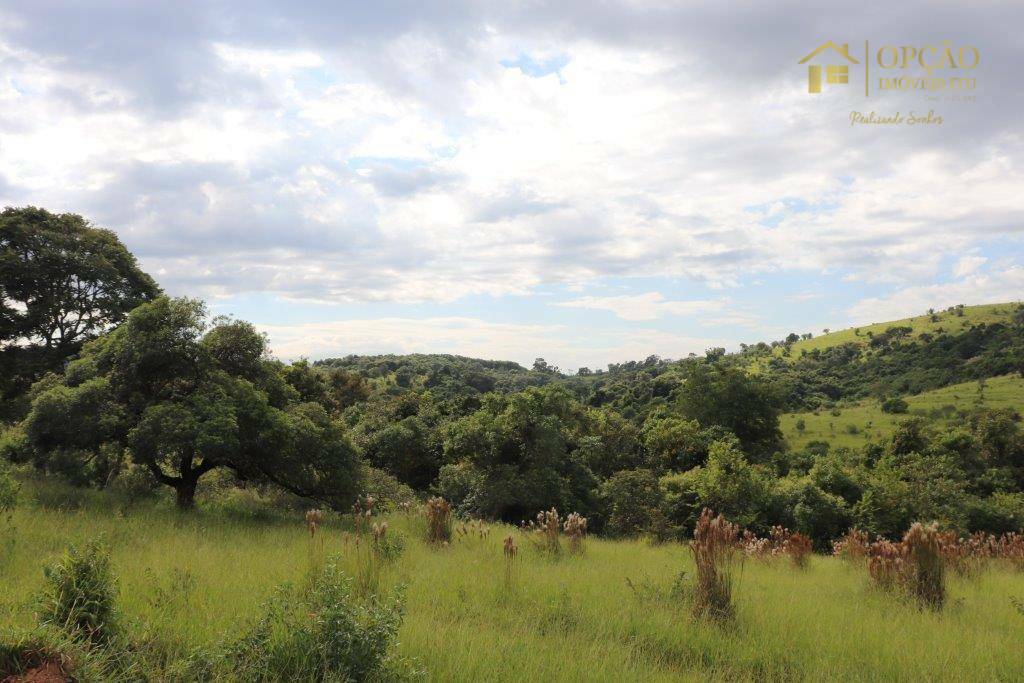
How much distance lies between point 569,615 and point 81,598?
4.18 m

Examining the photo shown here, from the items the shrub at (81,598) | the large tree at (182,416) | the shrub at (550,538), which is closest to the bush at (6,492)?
the large tree at (182,416)

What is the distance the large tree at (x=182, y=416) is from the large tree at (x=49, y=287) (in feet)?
27.7

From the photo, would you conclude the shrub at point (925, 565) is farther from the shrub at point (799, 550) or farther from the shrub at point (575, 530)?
the shrub at point (575, 530)

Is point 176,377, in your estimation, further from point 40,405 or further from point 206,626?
point 206,626

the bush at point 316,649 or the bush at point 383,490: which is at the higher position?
the bush at point 316,649

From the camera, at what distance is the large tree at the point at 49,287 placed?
20.8 meters

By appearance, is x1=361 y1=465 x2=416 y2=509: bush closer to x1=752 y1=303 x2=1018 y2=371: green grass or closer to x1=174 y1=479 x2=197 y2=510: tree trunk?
x1=174 y1=479 x2=197 y2=510: tree trunk

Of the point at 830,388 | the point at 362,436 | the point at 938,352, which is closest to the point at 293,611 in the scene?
the point at 362,436

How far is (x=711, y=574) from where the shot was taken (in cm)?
633

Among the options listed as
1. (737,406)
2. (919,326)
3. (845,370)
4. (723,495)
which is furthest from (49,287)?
(919,326)

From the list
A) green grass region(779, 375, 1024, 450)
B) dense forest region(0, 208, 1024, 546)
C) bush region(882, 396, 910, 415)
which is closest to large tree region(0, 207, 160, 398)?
dense forest region(0, 208, 1024, 546)

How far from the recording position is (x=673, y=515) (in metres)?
20.0

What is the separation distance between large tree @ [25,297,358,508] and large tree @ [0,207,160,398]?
845 centimetres

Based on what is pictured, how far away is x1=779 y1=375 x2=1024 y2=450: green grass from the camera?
48.7 m
